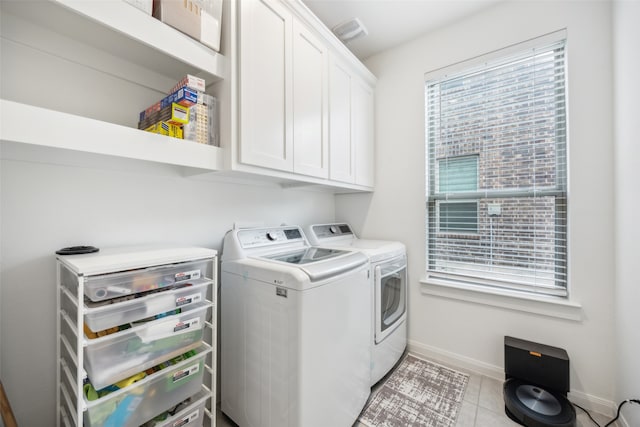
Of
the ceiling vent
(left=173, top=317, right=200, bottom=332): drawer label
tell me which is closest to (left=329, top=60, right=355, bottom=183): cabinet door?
the ceiling vent

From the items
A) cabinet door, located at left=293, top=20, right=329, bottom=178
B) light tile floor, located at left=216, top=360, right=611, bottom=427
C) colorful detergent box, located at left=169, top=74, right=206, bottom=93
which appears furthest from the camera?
cabinet door, located at left=293, top=20, right=329, bottom=178

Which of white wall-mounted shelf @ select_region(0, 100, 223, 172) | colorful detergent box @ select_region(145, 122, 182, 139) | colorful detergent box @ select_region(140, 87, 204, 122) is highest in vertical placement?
colorful detergent box @ select_region(140, 87, 204, 122)

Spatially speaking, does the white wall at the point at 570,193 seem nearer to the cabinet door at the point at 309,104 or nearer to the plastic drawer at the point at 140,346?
the cabinet door at the point at 309,104

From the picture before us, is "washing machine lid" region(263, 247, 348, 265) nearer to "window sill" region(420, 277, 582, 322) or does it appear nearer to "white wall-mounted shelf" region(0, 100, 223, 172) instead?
"white wall-mounted shelf" region(0, 100, 223, 172)

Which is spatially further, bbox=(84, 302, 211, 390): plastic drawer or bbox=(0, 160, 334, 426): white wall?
bbox=(0, 160, 334, 426): white wall

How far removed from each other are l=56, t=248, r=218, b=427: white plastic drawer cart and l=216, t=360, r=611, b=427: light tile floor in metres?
0.64

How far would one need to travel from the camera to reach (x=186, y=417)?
1.11 m

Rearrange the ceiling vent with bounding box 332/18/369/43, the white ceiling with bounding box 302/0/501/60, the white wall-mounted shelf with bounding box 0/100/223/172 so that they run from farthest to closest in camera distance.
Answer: the ceiling vent with bounding box 332/18/369/43 → the white ceiling with bounding box 302/0/501/60 → the white wall-mounted shelf with bounding box 0/100/223/172

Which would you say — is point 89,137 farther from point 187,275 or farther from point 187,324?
point 187,324

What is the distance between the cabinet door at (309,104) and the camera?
160 cm

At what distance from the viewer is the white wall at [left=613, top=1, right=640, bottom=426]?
125cm

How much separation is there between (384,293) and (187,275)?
4.37 ft

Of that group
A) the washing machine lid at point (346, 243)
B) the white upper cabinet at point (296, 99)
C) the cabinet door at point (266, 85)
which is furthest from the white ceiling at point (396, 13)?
the washing machine lid at point (346, 243)

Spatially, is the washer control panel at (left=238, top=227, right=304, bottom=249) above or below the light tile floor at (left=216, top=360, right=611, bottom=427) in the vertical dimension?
above
